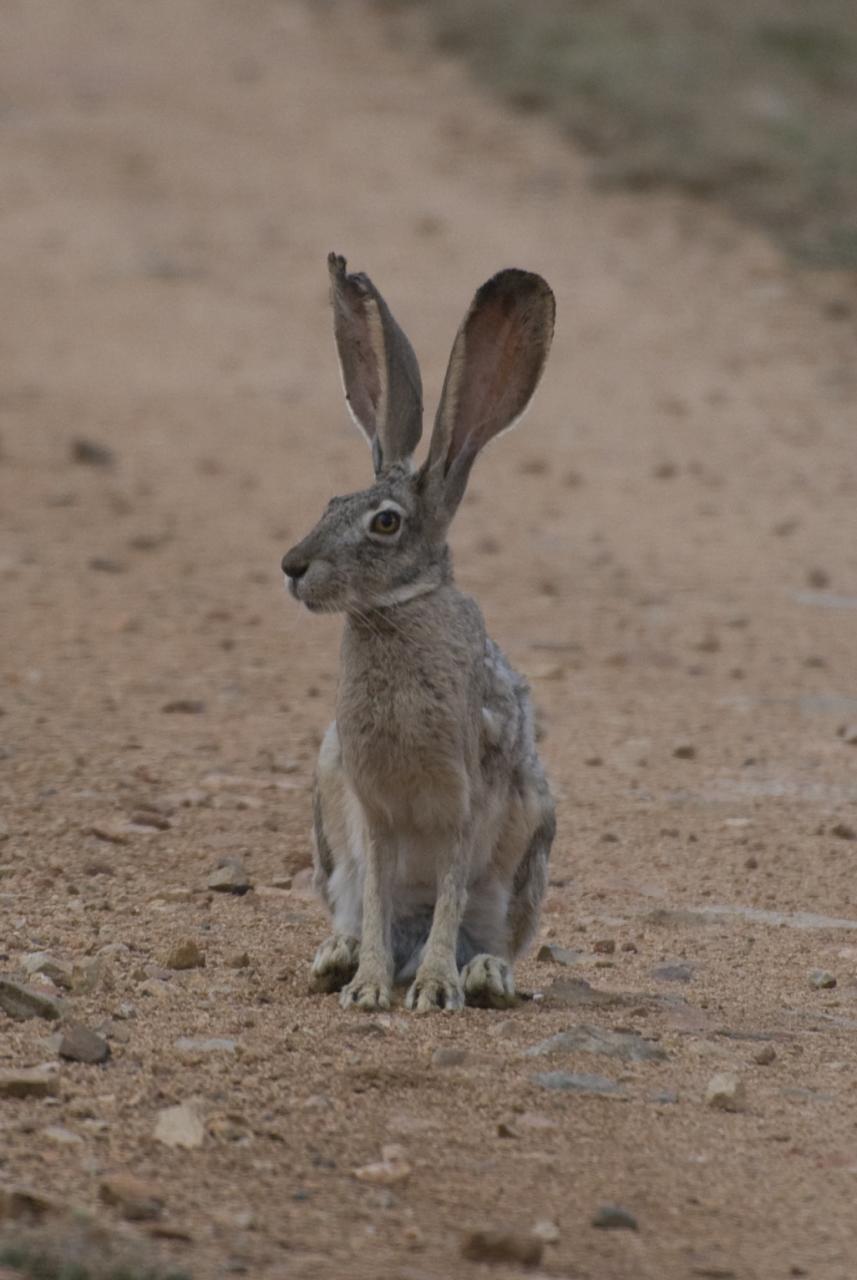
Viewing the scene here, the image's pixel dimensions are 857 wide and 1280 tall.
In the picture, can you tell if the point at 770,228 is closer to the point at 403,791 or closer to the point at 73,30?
the point at 73,30

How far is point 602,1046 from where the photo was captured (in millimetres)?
5059

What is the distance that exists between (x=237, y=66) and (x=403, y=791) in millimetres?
18116

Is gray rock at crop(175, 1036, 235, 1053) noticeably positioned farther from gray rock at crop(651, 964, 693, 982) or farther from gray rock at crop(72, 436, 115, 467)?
gray rock at crop(72, 436, 115, 467)

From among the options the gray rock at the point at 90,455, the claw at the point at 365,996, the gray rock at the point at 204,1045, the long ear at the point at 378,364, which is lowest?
the claw at the point at 365,996

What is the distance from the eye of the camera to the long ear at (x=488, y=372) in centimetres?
577

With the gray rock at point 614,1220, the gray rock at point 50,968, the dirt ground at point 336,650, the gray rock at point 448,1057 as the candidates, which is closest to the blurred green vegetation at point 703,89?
the dirt ground at point 336,650

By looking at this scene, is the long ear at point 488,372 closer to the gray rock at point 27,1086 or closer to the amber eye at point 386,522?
the amber eye at point 386,522

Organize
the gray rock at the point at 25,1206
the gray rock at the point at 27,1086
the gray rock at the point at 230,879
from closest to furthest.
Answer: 1. the gray rock at the point at 25,1206
2. the gray rock at the point at 27,1086
3. the gray rock at the point at 230,879

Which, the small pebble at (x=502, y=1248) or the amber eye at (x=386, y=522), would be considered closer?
the small pebble at (x=502, y=1248)

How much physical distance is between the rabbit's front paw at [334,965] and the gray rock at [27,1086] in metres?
1.24

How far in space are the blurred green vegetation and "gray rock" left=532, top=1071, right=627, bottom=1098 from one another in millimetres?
12463

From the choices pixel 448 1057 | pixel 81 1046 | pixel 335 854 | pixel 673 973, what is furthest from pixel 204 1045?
pixel 673 973

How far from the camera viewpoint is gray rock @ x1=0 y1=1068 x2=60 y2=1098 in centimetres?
443

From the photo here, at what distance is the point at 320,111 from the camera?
21.3 metres
